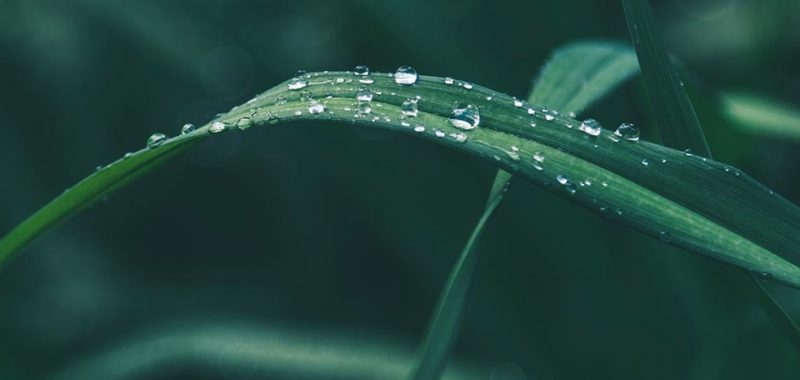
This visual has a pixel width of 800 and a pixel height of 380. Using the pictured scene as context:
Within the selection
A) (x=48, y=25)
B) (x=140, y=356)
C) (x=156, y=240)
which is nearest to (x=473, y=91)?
(x=140, y=356)

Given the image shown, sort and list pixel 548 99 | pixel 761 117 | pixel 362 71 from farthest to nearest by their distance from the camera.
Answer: pixel 761 117 < pixel 548 99 < pixel 362 71

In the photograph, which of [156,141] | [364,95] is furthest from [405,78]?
[156,141]

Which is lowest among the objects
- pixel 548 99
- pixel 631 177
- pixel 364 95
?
pixel 631 177

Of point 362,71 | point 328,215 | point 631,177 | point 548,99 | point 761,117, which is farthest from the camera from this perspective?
point 328,215

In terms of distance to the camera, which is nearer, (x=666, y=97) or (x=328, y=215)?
(x=666, y=97)

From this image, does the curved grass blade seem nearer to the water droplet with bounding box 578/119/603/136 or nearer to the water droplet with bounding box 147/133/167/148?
the water droplet with bounding box 578/119/603/136

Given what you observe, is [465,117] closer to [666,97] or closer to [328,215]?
[666,97]

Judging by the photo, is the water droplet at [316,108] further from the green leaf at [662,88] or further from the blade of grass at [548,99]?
the green leaf at [662,88]

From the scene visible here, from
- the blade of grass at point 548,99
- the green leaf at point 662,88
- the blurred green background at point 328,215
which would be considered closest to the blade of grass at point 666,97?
the green leaf at point 662,88
